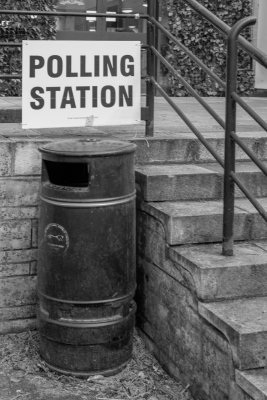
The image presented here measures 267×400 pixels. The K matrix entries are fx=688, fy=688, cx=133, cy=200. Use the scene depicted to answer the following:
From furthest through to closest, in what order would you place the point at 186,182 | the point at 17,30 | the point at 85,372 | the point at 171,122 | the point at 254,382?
→ the point at 17,30 < the point at 171,122 < the point at 186,182 < the point at 85,372 < the point at 254,382

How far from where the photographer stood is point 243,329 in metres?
3.15

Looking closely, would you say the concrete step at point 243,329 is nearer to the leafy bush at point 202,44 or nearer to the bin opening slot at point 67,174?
the bin opening slot at point 67,174

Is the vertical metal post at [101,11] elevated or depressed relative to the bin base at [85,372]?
elevated

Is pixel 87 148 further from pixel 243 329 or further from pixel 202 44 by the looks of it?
pixel 202 44

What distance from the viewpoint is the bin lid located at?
372cm

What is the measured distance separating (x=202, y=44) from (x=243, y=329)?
7.85m

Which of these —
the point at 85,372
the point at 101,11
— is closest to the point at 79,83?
the point at 85,372

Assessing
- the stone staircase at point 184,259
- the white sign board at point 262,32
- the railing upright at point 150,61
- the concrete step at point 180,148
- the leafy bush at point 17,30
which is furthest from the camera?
the leafy bush at point 17,30

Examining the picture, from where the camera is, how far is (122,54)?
461 centimetres

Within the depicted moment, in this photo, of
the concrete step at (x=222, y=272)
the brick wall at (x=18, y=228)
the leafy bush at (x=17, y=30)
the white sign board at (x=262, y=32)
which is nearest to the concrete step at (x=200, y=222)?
the concrete step at (x=222, y=272)

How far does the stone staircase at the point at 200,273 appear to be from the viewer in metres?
3.23

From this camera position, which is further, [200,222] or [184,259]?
[200,222]

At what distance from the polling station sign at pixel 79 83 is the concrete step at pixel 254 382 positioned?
2089mm

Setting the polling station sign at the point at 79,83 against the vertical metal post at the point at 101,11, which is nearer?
the polling station sign at the point at 79,83
